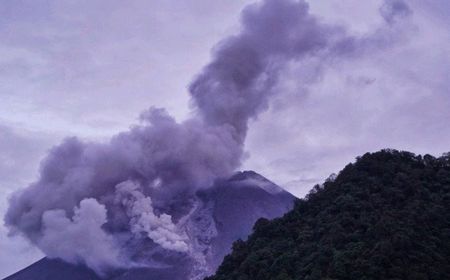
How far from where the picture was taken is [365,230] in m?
35.9

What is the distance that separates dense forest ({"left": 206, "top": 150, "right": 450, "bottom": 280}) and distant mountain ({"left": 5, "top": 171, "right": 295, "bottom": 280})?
7611 centimetres

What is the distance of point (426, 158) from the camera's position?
1821 inches

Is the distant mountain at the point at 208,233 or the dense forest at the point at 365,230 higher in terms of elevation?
the distant mountain at the point at 208,233

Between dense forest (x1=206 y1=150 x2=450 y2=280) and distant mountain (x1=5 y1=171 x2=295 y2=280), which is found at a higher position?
distant mountain (x1=5 y1=171 x2=295 y2=280)

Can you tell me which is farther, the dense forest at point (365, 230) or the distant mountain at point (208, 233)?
the distant mountain at point (208, 233)

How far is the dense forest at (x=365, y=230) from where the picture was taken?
30781mm

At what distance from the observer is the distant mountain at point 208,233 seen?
129 meters

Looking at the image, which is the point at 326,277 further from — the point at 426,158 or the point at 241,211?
the point at 241,211

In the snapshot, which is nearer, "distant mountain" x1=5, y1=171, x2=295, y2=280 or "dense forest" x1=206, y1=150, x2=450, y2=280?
"dense forest" x1=206, y1=150, x2=450, y2=280

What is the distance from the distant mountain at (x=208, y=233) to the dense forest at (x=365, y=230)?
76106 mm

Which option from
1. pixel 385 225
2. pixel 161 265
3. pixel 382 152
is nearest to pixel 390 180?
pixel 382 152

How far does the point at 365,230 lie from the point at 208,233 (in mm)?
106051

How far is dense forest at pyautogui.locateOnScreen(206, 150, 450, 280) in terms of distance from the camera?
30.8 metres

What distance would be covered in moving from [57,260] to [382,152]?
10428 centimetres
